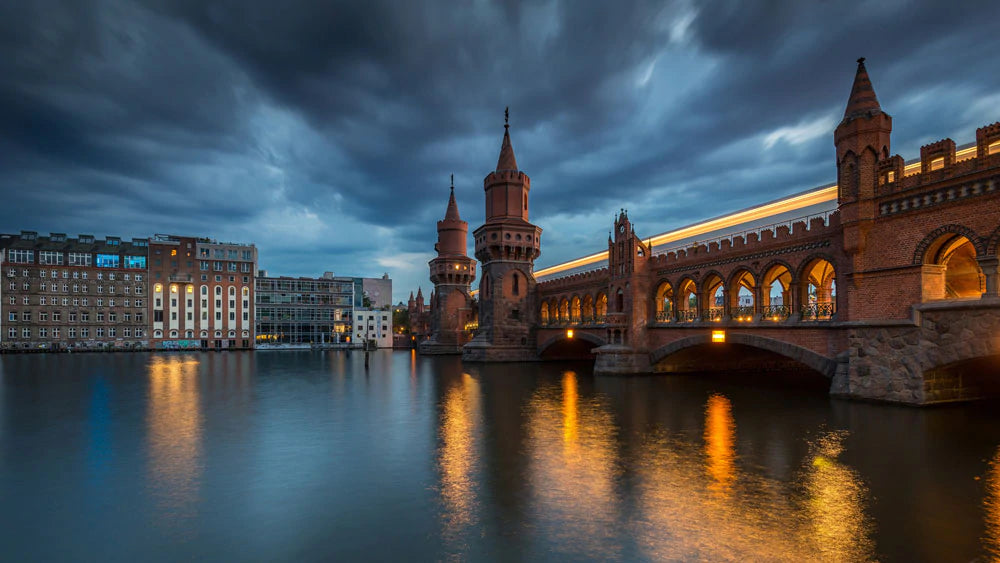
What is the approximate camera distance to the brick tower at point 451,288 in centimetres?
6406

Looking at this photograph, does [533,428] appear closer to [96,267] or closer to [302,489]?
[302,489]

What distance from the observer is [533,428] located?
16.0 metres

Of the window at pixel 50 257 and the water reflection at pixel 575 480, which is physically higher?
the window at pixel 50 257

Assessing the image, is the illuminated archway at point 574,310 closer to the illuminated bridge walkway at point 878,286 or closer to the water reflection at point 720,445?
the illuminated bridge walkway at point 878,286

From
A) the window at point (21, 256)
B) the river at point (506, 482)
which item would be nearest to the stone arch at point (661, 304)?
the river at point (506, 482)

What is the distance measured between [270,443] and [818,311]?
22686mm

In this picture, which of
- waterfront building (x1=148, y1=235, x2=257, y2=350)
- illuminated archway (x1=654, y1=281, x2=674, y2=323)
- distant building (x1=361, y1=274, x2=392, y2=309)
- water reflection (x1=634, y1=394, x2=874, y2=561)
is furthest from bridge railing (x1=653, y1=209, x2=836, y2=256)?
distant building (x1=361, y1=274, x2=392, y2=309)

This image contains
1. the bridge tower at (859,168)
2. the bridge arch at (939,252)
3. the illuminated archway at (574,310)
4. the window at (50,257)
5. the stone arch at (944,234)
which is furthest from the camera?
the window at (50,257)

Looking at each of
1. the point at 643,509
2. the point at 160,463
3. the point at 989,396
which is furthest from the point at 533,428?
the point at 989,396

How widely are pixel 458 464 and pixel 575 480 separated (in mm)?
2954

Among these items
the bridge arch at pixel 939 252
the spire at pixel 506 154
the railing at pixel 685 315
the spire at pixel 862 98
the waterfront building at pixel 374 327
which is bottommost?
the waterfront building at pixel 374 327

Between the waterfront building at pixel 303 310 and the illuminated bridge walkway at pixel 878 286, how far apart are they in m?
76.1

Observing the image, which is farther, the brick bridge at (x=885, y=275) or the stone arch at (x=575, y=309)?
the stone arch at (x=575, y=309)

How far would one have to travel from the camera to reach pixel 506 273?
4925cm
